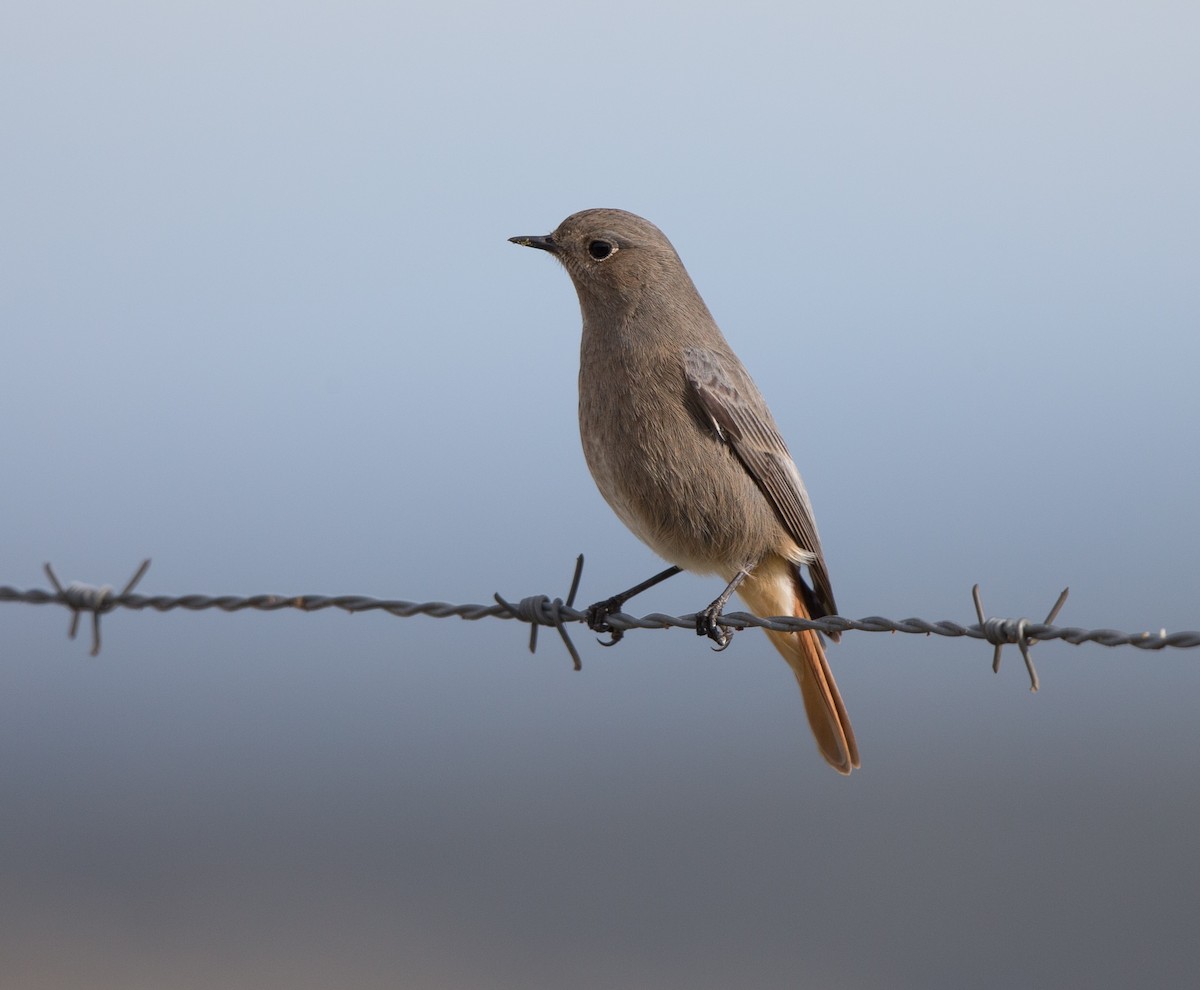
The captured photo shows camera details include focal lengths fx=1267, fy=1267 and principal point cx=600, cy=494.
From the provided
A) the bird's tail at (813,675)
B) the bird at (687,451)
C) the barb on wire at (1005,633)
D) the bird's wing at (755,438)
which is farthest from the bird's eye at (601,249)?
the barb on wire at (1005,633)

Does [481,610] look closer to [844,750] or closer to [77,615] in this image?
[77,615]

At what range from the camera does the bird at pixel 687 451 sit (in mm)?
4770

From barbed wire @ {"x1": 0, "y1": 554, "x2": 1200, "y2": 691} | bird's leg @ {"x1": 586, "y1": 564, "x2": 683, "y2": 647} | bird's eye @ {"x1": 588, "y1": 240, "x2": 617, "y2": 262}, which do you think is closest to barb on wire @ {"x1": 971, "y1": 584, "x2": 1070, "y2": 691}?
barbed wire @ {"x1": 0, "y1": 554, "x2": 1200, "y2": 691}

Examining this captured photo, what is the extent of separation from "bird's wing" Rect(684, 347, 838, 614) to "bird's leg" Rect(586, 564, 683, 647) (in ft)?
1.69

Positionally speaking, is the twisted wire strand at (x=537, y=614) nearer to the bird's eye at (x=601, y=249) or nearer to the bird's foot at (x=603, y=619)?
the bird's foot at (x=603, y=619)

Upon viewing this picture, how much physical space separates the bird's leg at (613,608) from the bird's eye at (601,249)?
1.38 meters

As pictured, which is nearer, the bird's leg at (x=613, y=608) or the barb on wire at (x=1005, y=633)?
the barb on wire at (x=1005, y=633)

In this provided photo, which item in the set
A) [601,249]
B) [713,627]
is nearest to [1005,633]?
[713,627]

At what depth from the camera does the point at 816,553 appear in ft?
17.0

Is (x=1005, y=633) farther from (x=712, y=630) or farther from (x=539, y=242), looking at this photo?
(x=539, y=242)

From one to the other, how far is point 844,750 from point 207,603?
2633 millimetres

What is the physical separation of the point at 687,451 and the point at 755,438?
0.36 m

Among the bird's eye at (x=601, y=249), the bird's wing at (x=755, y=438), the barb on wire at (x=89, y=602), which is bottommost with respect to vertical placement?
the barb on wire at (x=89, y=602)

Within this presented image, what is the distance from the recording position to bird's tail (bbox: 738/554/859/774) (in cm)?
516
